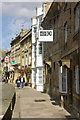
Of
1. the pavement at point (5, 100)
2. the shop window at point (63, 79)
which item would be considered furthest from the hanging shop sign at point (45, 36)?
the pavement at point (5, 100)

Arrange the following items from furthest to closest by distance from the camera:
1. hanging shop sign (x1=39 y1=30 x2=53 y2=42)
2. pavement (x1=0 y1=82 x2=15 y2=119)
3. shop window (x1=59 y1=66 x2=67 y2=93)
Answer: hanging shop sign (x1=39 y1=30 x2=53 y2=42), shop window (x1=59 y1=66 x2=67 y2=93), pavement (x1=0 y1=82 x2=15 y2=119)

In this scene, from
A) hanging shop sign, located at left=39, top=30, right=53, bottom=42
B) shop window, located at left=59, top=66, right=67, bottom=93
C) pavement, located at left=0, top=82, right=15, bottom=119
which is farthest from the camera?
hanging shop sign, located at left=39, top=30, right=53, bottom=42

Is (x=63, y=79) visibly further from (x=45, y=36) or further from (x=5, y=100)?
(x=5, y=100)

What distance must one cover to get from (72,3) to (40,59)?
16888 millimetres

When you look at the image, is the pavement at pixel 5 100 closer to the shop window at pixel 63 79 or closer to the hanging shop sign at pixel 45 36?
the shop window at pixel 63 79

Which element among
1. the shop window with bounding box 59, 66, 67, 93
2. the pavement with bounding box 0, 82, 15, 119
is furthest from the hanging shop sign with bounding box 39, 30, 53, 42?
the pavement with bounding box 0, 82, 15, 119

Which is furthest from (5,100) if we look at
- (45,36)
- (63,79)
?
(45,36)

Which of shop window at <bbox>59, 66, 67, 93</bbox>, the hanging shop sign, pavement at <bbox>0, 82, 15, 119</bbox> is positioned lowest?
pavement at <bbox>0, 82, 15, 119</bbox>

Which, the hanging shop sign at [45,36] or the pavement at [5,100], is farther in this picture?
the hanging shop sign at [45,36]

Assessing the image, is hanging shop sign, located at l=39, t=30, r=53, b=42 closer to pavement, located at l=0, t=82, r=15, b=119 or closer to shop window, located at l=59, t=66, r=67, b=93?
shop window, located at l=59, t=66, r=67, b=93

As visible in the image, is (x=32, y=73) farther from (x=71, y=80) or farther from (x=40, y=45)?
(x=71, y=80)

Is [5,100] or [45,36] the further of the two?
[5,100]

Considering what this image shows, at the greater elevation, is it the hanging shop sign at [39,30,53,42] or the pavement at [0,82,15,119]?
the hanging shop sign at [39,30,53,42]

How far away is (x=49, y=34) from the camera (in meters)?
15.2
